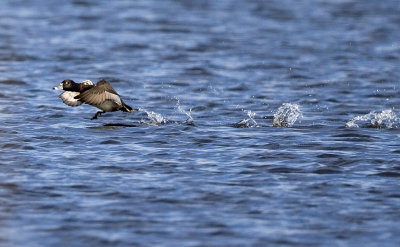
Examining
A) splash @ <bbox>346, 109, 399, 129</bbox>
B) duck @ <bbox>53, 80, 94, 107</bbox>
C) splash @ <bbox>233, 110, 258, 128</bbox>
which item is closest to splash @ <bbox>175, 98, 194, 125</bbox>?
splash @ <bbox>233, 110, 258, 128</bbox>

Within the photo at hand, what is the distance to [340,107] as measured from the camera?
50.3 ft

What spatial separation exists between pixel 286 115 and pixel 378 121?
4.77ft

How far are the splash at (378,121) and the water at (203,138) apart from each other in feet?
0.15

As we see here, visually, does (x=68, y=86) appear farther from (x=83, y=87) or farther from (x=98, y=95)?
(x=98, y=95)

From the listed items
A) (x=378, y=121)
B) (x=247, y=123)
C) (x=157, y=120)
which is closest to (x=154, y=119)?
(x=157, y=120)

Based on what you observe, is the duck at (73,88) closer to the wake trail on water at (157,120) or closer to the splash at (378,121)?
the wake trail on water at (157,120)

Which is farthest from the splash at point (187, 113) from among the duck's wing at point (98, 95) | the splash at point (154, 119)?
the duck's wing at point (98, 95)

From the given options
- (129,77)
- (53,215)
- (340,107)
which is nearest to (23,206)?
(53,215)

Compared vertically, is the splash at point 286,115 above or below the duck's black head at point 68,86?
below

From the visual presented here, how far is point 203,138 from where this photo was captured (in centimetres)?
1241

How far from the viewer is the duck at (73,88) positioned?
13617mm

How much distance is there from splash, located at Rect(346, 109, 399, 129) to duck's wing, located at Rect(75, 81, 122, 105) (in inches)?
139

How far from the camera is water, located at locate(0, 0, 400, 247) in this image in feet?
27.1

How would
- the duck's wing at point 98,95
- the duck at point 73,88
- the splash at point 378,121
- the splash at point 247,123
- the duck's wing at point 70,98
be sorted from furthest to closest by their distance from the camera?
the duck's wing at point 70,98
the duck at point 73,88
the splash at point 247,123
the splash at point 378,121
the duck's wing at point 98,95
